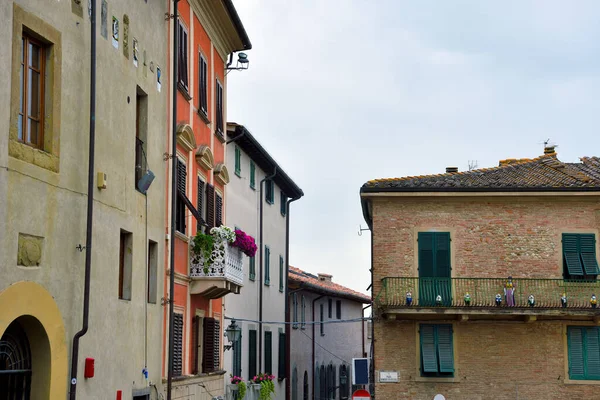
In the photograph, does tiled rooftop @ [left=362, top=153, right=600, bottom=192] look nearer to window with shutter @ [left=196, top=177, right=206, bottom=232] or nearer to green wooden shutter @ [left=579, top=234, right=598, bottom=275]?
green wooden shutter @ [left=579, top=234, right=598, bottom=275]

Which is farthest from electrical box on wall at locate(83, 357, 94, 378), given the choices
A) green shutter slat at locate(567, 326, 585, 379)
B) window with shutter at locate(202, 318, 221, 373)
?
green shutter slat at locate(567, 326, 585, 379)

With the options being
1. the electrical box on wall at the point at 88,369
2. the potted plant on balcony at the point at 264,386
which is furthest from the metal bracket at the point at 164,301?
the potted plant on balcony at the point at 264,386

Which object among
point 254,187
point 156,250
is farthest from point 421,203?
point 156,250

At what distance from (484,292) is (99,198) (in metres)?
16.6

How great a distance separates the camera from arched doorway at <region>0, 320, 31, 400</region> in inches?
508

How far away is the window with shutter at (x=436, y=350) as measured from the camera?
1152 inches

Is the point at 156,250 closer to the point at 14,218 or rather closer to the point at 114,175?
the point at 114,175

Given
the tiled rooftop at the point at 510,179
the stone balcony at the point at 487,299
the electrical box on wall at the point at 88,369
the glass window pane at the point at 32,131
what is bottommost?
the electrical box on wall at the point at 88,369

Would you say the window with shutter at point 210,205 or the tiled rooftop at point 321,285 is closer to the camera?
the window with shutter at point 210,205

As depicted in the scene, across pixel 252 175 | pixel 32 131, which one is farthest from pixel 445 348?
pixel 32 131

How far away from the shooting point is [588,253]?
2983cm

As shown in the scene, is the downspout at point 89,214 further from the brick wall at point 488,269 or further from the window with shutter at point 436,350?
the window with shutter at point 436,350

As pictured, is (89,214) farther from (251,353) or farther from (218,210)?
(251,353)

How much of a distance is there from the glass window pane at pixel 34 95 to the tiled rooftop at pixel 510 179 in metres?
17.5
